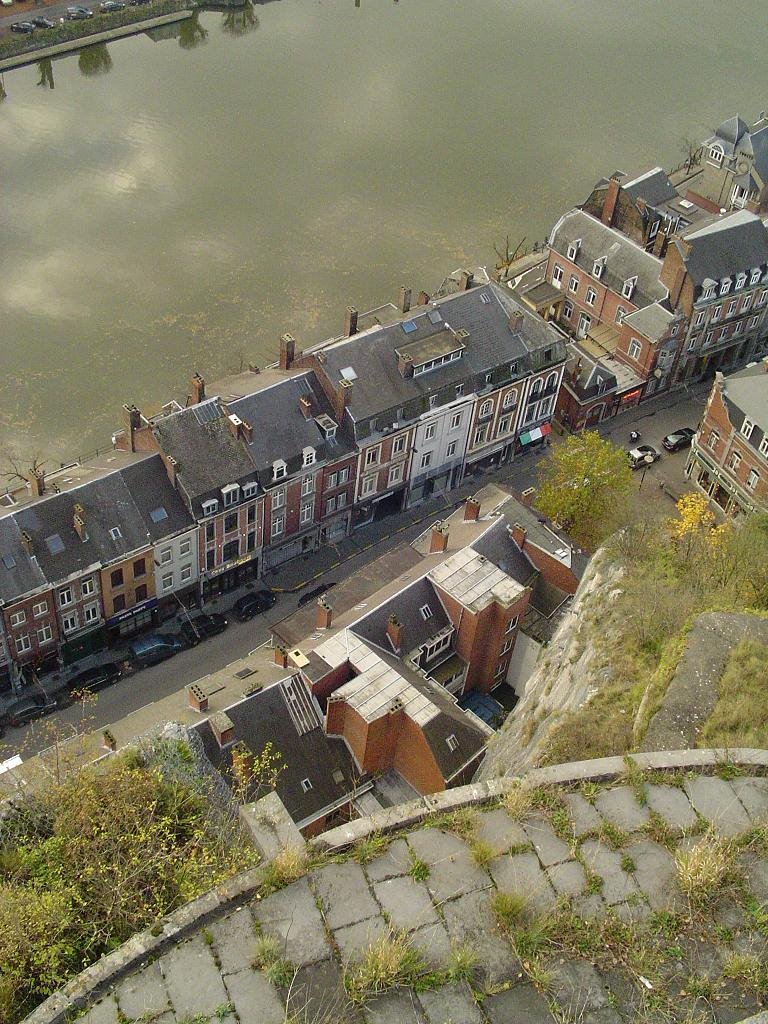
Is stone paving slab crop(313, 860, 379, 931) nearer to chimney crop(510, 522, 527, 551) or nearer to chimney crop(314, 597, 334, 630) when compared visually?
chimney crop(314, 597, 334, 630)

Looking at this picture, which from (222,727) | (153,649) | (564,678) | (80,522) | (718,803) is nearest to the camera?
(718,803)

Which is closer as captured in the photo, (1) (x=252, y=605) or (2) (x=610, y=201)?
(1) (x=252, y=605)

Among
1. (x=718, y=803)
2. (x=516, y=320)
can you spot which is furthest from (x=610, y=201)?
(x=718, y=803)

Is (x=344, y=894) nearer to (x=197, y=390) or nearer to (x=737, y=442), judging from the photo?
(x=197, y=390)

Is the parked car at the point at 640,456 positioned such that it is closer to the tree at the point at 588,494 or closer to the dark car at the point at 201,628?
the tree at the point at 588,494

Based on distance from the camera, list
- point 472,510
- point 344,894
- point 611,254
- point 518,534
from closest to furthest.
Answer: point 344,894 → point 518,534 → point 472,510 → point 611,254

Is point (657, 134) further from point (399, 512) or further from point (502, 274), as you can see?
→ point (399, 512)

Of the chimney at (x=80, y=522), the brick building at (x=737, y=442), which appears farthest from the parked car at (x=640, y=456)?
the chimney at (x=80, y=522)
